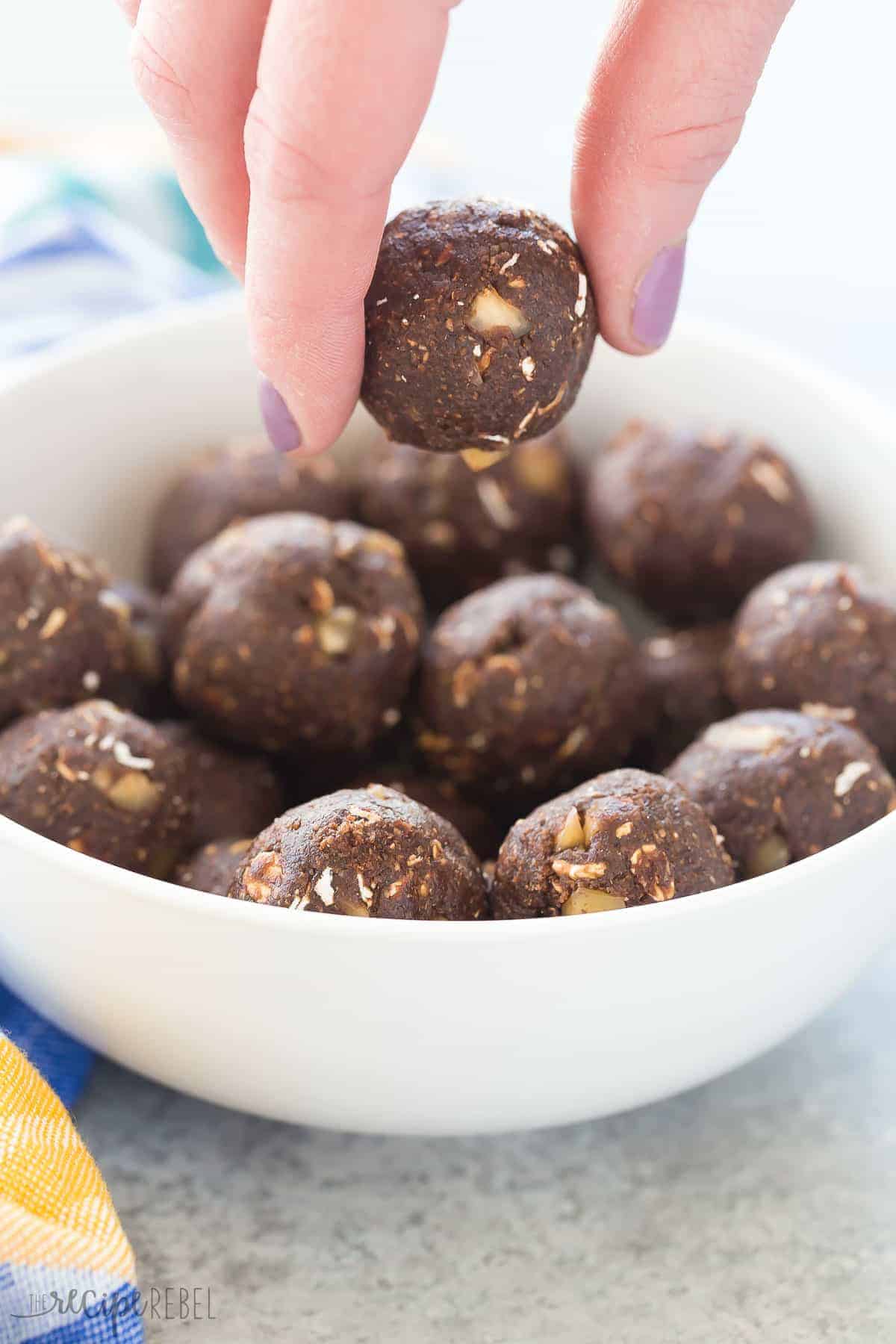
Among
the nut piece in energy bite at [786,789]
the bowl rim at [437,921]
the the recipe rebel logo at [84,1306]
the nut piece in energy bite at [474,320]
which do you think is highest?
the nut piece in energy bite at [474,320]

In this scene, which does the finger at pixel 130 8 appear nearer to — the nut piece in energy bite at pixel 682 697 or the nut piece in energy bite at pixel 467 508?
the nut piece in energy bite at pixel 467 508

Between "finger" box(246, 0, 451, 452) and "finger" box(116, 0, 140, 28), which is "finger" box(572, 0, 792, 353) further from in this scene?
"finger" box(116, 0, 140, 28)

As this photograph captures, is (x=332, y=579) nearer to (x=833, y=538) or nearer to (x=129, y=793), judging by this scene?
(x=129, y=793)

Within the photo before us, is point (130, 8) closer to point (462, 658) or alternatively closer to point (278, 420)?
point (278, 420)

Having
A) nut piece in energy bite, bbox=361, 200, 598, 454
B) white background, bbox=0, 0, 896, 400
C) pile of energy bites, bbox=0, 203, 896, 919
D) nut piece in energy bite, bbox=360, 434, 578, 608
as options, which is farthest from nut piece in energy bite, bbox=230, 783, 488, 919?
white background, bbox=0, 0, 896, 400

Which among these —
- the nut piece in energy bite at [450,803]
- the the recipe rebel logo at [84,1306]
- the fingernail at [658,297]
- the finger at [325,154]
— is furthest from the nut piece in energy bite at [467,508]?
the the recipe rebel logo at [84,1306]

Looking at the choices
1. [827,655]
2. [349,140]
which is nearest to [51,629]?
[349,140]

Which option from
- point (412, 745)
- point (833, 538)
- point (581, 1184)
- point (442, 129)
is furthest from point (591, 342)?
point (442, 129)

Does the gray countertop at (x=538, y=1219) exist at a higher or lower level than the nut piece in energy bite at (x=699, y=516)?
lower
